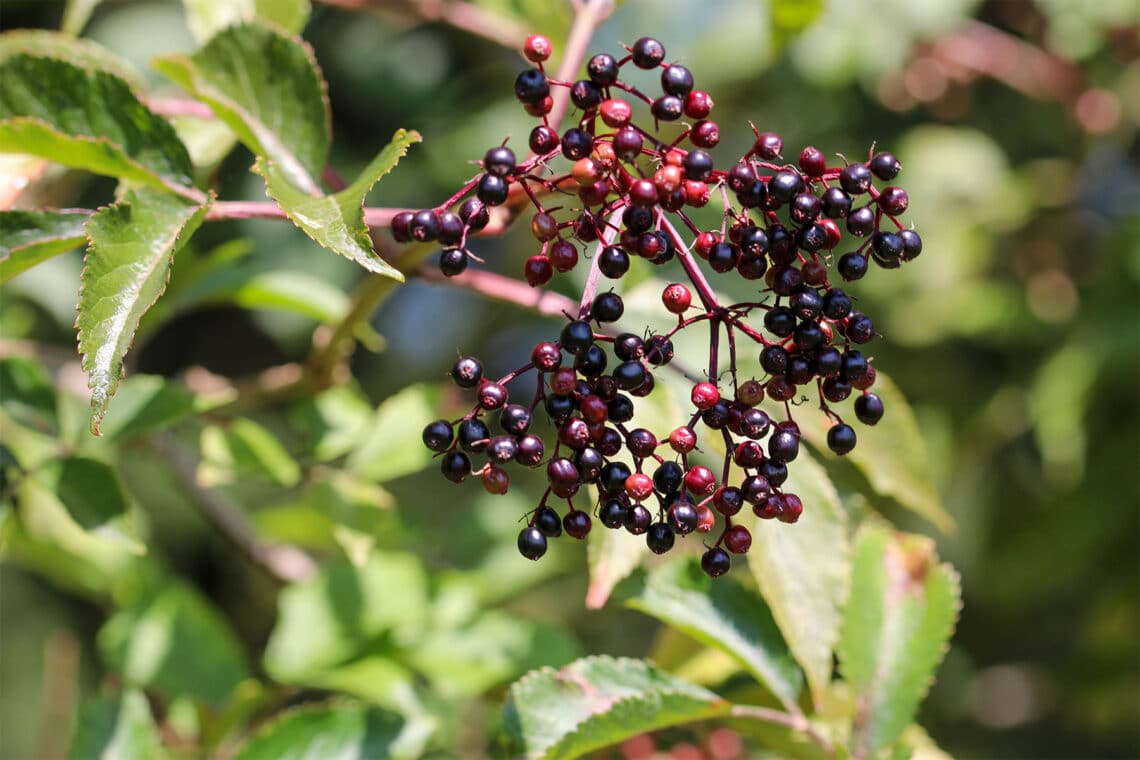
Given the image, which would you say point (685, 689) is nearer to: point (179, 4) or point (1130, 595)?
point (1130, 595)

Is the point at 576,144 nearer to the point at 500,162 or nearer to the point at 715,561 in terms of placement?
the point at 500,162

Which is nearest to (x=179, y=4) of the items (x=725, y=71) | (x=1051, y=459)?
(x=725, y=71)

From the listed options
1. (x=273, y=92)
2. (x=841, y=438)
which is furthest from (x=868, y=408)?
(x=273, y=92)

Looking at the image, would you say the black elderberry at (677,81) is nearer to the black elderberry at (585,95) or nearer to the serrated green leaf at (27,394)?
the black elderberry at (585,95)

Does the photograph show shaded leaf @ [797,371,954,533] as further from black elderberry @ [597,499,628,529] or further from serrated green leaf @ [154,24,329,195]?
serrated green leaf @ [154,24,329,195]

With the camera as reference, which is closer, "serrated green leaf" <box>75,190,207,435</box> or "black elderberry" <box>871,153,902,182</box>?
"serrated green leaf" <box>75,190,207,435</box>

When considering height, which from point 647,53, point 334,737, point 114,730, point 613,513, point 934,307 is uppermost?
point 934,307

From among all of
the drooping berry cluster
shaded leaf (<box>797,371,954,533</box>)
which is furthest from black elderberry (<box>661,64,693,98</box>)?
shaded leaf (<box>797,371,954,533</box>)
